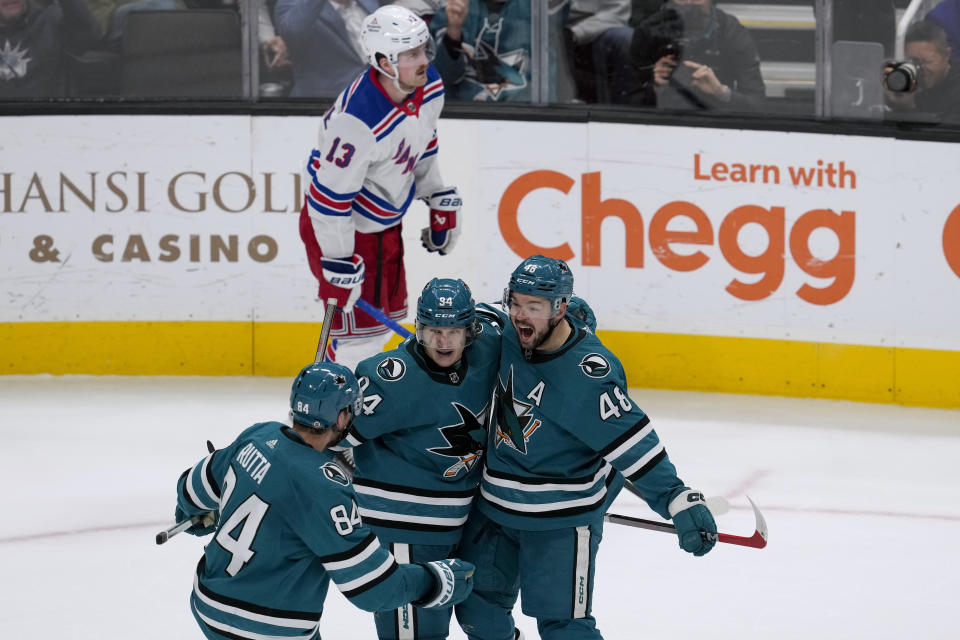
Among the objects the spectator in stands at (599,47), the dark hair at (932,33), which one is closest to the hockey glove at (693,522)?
the dark hair at (932,33)

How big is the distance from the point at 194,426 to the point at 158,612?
219 centimetres

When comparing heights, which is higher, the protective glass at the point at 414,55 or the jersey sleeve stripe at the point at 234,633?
the protective glass at the point at 414,55

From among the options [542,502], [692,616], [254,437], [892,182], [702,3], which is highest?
[702,3]

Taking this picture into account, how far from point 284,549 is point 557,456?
0.66 m

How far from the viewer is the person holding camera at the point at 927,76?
6082 millimetres

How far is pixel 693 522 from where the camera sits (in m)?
2.84

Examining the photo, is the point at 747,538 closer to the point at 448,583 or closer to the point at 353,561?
the point at 448,583

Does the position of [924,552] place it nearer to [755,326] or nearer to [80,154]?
[755,326]

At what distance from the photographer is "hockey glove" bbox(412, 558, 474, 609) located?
2.65m

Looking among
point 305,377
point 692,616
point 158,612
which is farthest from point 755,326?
point 305,377

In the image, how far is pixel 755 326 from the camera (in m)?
6.44

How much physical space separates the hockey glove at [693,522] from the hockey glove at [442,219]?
2344 millimetres

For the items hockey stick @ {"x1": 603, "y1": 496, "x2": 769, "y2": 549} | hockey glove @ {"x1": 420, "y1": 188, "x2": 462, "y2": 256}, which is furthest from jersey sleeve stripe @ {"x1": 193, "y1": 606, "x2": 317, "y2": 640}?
hockey glove @ {"x1": 420, "y1": 188, "x2": 462, "y2": 256}

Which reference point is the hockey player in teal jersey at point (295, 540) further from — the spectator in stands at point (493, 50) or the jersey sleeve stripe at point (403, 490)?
the spectator in stands at point (493, 50)
